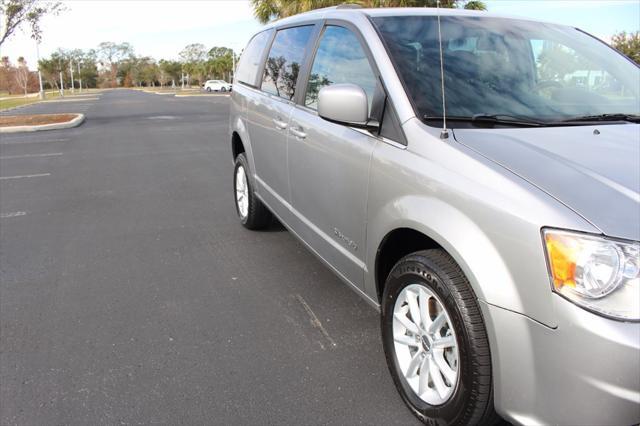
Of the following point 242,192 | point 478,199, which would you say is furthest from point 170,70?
point 478,199

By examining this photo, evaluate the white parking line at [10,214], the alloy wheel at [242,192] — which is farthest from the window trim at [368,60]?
the white parking line at [10,214]

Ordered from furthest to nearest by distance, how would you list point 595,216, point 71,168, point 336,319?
point 71,168 → point 336,319 → point 595,216

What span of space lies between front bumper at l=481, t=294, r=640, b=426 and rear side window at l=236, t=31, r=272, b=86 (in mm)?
3634

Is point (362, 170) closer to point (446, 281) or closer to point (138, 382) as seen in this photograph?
point (446, 281)

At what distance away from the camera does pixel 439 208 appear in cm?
220

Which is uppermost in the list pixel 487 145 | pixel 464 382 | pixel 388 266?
pixel 487 145

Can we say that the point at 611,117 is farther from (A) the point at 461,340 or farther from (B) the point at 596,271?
(A) the point at 461,340

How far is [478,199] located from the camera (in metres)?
2.03

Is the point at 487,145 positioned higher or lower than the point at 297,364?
higher

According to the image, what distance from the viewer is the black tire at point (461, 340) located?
203 centimetres

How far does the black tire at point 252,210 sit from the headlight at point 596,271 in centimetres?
353

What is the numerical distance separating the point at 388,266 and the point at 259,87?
101 inches

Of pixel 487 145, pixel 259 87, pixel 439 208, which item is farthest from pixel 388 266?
pixel 259 87

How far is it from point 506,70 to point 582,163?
105cm
